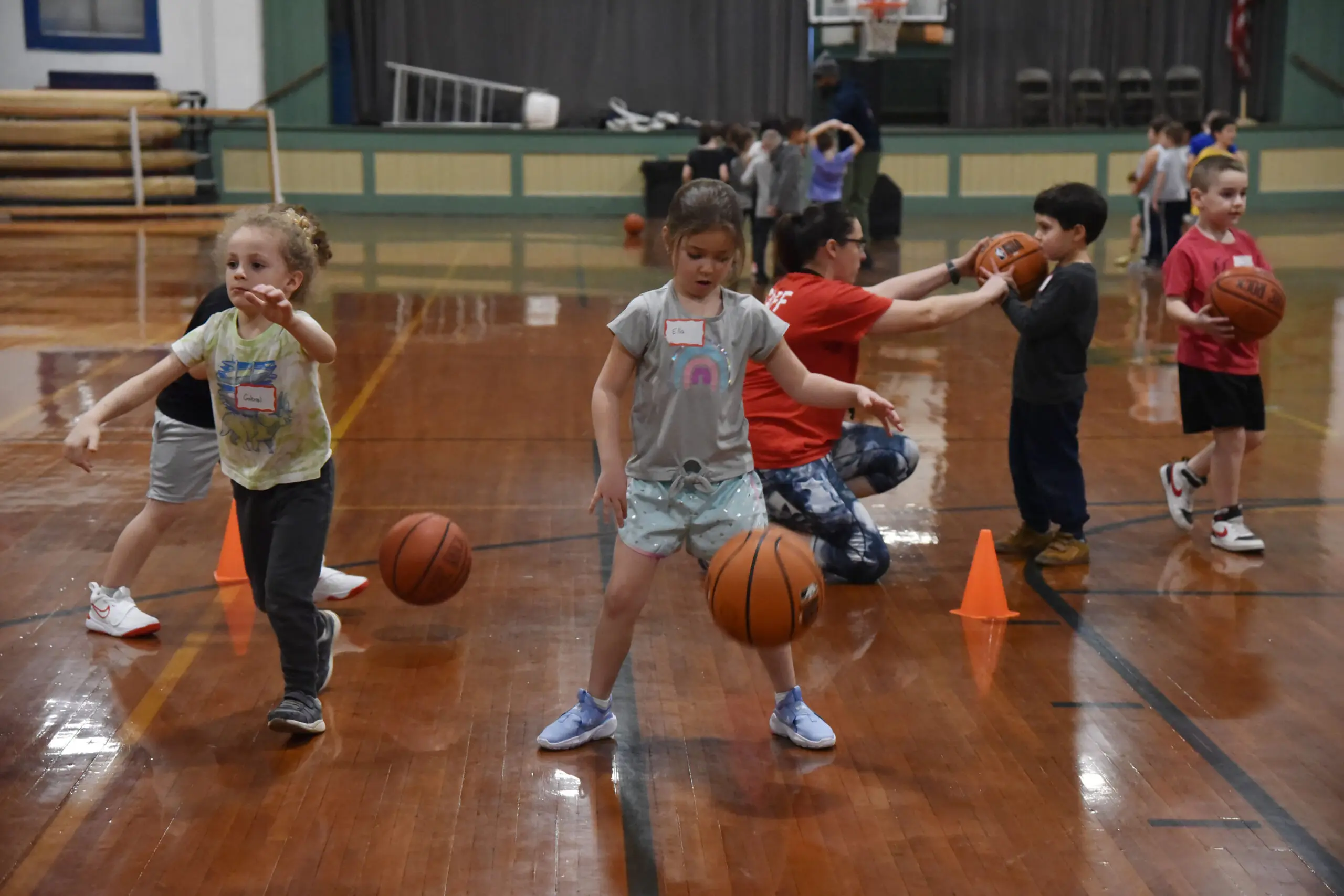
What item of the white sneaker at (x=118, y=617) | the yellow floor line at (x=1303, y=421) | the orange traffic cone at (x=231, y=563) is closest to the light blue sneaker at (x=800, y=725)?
the white sneaker at (x=118, y=617)

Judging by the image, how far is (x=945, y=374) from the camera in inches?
427

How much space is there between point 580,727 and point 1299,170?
2539cm

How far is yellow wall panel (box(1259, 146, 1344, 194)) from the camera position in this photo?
26.2m

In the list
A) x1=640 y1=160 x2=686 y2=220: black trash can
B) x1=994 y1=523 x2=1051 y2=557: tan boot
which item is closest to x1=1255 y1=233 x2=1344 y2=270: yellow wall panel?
x1=640 y1=160 x2=686 y2=220: black trash can

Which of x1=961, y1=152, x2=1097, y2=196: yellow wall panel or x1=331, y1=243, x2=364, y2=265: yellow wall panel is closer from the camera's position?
x1=331, y1=243, x2=364, y2=265: yellow wall panel

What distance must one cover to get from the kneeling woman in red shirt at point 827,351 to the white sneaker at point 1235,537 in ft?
4.76

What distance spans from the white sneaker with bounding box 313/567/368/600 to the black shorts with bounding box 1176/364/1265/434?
3601 millimetres

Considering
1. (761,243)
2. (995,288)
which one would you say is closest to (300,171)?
(761,243)

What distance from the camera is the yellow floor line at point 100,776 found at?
3.69 metres

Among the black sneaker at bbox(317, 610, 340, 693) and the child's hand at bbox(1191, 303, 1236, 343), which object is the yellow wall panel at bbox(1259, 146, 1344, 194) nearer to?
the child's hand at bbox(1191, 303, 1236, 343)

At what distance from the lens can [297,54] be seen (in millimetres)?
25641

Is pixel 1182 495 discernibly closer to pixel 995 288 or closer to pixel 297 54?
pixel 995 288

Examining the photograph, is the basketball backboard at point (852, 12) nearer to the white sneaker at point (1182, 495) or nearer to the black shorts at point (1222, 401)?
the white sneaker at point (1182, 495)

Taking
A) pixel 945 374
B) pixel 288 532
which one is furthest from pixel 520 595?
pixel 945 374
